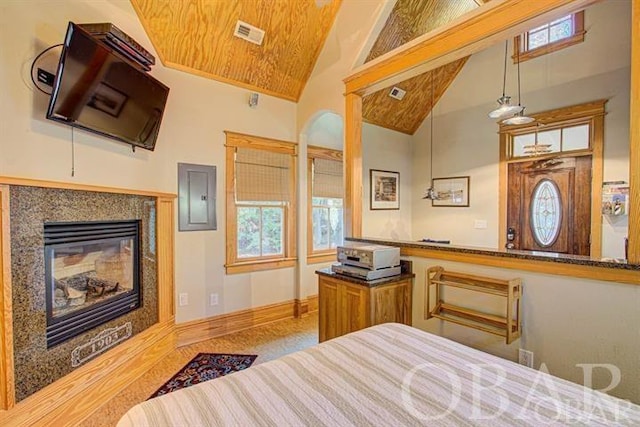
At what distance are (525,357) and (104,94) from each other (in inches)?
129

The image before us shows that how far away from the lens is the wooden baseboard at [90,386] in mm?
1773

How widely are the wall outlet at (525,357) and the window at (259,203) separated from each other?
2.58 m

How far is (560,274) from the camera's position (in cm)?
183

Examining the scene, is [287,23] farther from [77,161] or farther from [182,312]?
[182,312]

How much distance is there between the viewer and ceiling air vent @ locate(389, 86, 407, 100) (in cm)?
438

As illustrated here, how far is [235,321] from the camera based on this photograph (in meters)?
3.54

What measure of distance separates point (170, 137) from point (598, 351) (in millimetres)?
3611

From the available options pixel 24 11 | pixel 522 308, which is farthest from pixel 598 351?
pixel 24 11

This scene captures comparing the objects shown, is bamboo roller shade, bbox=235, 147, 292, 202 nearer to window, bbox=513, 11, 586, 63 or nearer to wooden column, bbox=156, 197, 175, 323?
wooden column, bbox=156, 197, 175, 323

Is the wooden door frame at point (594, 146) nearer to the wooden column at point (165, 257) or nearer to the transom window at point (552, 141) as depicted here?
the transom window at point (552, 141)

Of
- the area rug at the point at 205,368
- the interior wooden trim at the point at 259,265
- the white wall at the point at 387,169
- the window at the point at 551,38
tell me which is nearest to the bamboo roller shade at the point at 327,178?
the white wall at the point at 387,169

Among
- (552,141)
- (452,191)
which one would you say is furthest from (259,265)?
(552,141)

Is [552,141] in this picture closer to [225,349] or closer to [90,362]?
[225,349]

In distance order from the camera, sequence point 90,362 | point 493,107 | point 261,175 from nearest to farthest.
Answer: point 90,362 → point 261,175 → point 493,107
